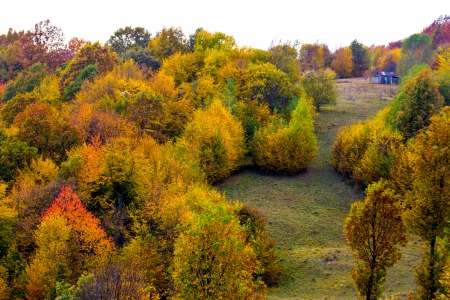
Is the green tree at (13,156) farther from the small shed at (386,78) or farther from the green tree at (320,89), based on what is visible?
the small shed at (386,78)

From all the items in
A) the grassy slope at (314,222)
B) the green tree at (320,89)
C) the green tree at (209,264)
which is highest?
the green tree at (320,89)

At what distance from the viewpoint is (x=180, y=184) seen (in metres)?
37.9

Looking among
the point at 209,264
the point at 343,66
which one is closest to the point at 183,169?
the point at 209,264

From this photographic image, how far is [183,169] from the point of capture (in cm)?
4331

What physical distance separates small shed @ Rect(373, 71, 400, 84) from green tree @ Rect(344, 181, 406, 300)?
336ft

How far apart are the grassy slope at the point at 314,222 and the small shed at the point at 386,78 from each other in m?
40.6

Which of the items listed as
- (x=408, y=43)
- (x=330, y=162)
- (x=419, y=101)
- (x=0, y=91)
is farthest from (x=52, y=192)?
(x=408, y=43)

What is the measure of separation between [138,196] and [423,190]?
23.7 meters

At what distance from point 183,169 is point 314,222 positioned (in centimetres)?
1603

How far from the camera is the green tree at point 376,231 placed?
1928 centimetres

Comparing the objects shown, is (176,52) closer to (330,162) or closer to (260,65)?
(260,65)

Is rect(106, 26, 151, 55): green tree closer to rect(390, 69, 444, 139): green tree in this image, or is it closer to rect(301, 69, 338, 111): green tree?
rect(301, 69, 338, 111): green tree

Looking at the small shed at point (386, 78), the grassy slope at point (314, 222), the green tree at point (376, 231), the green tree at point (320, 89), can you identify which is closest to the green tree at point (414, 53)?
the small shed at point (386, 78)

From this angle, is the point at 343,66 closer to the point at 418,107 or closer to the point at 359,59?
the point at 359,59
